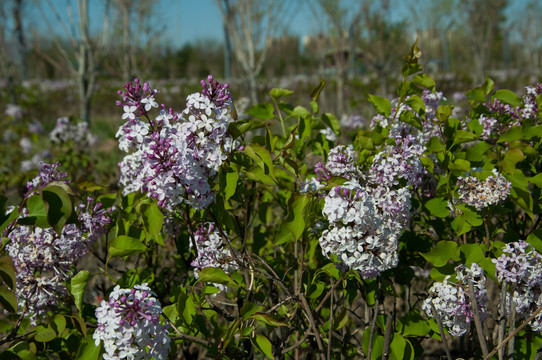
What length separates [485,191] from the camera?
4.96ft

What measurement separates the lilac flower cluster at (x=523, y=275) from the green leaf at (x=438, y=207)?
0.73 ft

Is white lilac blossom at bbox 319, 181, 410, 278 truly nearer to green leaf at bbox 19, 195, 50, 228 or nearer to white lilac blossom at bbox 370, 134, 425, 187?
white lilac blossom at bbox 370, 134, 425, 187

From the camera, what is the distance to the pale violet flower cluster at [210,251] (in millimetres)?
1670

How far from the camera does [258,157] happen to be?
133 cm

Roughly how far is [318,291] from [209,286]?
0.39m

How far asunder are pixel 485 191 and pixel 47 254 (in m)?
1.49

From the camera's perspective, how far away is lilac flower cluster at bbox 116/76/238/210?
51.1 inches

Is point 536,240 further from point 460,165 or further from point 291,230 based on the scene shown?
point 291,230

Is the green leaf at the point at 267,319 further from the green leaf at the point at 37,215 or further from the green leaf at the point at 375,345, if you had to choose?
the green leaf at the point at 37,215

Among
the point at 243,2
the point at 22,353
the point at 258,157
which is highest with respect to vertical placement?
the point at 243,2

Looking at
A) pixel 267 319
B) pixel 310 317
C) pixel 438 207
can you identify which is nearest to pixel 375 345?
pixel 310 317

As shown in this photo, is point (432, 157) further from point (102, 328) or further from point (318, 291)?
point (102, 328)

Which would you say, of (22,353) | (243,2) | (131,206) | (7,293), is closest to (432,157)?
(131,206)

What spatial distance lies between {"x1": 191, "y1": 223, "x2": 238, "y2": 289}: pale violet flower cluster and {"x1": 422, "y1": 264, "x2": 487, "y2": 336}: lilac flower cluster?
67 cm
